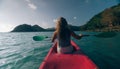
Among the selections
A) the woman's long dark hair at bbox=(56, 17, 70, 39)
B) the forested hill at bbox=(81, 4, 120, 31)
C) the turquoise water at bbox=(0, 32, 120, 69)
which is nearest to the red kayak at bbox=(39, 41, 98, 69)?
the woman's long dark hair at bbox=(56, 17, 70, 39)

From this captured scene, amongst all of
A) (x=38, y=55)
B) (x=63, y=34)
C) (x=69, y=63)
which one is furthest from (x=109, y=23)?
(x=69, y=63)

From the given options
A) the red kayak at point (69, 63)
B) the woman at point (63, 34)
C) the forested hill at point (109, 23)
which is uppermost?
the forested hill at point (109, 23)

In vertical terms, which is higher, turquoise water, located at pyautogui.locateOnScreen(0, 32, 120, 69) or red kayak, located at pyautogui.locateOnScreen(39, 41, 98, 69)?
red kayak, located at pyautogui.locateOnScreen(39, 41, 98, 69)

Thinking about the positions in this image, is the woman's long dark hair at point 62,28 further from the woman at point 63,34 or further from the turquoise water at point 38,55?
the turquoise water at point 38,55

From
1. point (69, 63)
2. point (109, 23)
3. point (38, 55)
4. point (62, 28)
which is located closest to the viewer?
Answer: point (69, 63)

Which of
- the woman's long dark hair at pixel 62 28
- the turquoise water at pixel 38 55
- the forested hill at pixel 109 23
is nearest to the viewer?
the woman's long dark hair at pixel 62 28

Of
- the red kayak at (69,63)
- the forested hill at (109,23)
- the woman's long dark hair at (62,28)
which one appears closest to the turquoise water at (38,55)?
the red kayak at (69,63)

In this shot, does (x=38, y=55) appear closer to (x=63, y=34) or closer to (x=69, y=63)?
(x=63, y=34)

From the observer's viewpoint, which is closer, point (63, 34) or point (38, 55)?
point (63, 34)

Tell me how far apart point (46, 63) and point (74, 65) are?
1.01 meters

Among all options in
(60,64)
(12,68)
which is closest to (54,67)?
(60,64)

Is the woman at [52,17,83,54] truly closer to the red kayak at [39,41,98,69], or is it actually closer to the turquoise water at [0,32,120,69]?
the red kayak at [39,41,98,69]

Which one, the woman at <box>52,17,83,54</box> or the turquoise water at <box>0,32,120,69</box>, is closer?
the woman at <box>52,17,83,54</box>

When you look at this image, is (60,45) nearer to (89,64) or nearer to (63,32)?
(63,32)
